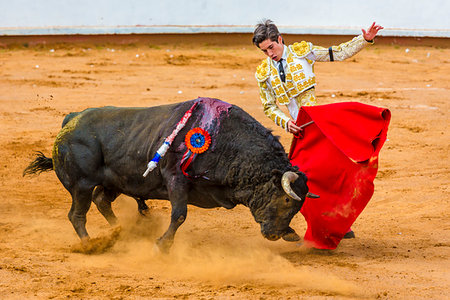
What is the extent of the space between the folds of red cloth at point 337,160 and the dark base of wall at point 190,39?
390 inches

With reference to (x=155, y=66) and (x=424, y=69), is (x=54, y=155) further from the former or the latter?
(x=424, y=69)

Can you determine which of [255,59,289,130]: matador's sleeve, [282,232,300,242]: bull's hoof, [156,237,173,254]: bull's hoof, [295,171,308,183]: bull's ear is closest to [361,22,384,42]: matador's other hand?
[255,59,289,130]: matador's sleeve

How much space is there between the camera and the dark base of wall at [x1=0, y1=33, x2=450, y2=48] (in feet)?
44.7

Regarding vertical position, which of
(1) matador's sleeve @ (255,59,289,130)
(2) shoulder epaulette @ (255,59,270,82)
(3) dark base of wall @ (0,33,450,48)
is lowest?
(3) dark base of wall @ (0,33,450,48)

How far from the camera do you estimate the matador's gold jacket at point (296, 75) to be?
473cm

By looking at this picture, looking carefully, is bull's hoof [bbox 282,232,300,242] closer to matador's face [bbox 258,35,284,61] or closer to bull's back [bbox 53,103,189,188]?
bull's back [bbox 53,103,189,188]

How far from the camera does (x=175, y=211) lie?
4457mm

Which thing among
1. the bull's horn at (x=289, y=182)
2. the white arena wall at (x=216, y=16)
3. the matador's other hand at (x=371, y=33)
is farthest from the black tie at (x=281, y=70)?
the white arena wall at (x=216, y=16)

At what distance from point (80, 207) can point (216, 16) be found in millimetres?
10546

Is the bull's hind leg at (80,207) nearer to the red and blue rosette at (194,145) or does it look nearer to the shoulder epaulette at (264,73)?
the red and blue rosette at (194,145)

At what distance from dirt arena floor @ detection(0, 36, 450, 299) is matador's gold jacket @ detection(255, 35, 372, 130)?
3.45 feet

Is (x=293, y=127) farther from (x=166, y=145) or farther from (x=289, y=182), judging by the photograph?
(x=166, y=145)

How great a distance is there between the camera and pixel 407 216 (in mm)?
5531

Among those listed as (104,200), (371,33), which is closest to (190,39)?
(104,200)
